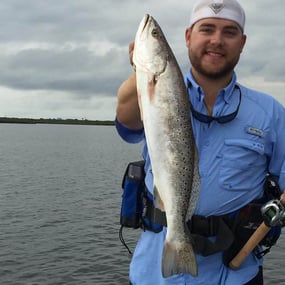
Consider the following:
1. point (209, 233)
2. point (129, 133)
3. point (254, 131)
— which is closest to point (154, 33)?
point (129, 133)

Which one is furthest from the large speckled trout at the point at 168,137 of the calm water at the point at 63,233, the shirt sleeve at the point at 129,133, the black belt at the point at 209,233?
the calm water at the point at 63,233

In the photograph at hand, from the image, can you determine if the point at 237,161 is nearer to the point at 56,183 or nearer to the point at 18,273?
the point at 18,273

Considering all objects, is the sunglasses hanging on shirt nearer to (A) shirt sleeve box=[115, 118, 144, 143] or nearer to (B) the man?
(B) the man

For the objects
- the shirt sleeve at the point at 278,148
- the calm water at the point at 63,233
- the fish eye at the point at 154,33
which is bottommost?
the calm water at the point at 63,233

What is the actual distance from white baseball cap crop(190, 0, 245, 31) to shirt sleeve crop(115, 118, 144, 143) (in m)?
1.09

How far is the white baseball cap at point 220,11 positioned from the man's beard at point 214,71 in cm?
34

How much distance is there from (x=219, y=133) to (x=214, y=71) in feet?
1.79

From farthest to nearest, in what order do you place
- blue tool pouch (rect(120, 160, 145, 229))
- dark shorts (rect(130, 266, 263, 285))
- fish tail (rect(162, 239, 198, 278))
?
blue tool pouch (rect(120, 160, 145, 229)) → dark shorts (rect(130, 266, 263, 285)) → fish tail (rect(162, 239, 198, 278))

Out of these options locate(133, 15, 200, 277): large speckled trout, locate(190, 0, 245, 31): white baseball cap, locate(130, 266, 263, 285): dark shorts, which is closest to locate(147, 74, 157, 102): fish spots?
locate(133, 15, 200, 277): large speckled trout

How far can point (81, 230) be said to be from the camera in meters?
17.8

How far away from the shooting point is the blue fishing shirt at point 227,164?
4094mm

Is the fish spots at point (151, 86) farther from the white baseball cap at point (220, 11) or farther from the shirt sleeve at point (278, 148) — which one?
the shirt sleeve at point (278, 148)

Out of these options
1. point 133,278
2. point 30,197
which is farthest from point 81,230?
point 133,278

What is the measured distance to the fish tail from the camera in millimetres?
3748
